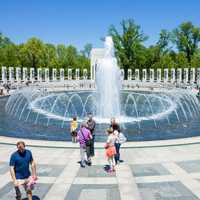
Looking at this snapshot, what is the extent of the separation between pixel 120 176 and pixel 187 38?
84899mm

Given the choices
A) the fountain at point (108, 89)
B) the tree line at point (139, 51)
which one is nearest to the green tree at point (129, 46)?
the tree line at point (139, 51)

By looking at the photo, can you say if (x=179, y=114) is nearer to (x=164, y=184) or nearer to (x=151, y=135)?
(x=151, y=135)

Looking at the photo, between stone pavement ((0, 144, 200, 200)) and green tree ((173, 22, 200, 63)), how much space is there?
262 ft

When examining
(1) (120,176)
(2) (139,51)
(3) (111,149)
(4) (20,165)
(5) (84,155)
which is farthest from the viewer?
(2) (139,51)

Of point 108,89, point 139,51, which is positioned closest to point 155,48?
point 139,51

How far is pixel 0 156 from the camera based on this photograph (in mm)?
14320

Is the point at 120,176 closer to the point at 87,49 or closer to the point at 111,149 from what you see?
the point at 111,149

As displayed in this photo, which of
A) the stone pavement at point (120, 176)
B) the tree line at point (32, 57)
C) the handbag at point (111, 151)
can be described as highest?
the tree line at point (32, 57)

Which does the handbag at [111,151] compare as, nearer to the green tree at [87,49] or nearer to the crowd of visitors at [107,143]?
the crowd of visitors at [107,143]

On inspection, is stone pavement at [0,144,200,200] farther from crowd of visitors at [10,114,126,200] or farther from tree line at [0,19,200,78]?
tree line at [0,19,200,78]

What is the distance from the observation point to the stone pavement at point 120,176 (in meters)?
9.99

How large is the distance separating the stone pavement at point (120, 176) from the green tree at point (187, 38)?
79715 mm

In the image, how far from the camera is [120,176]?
11641 mm

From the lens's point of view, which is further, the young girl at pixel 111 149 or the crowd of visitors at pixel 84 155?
the young girl at pixel 111 149
